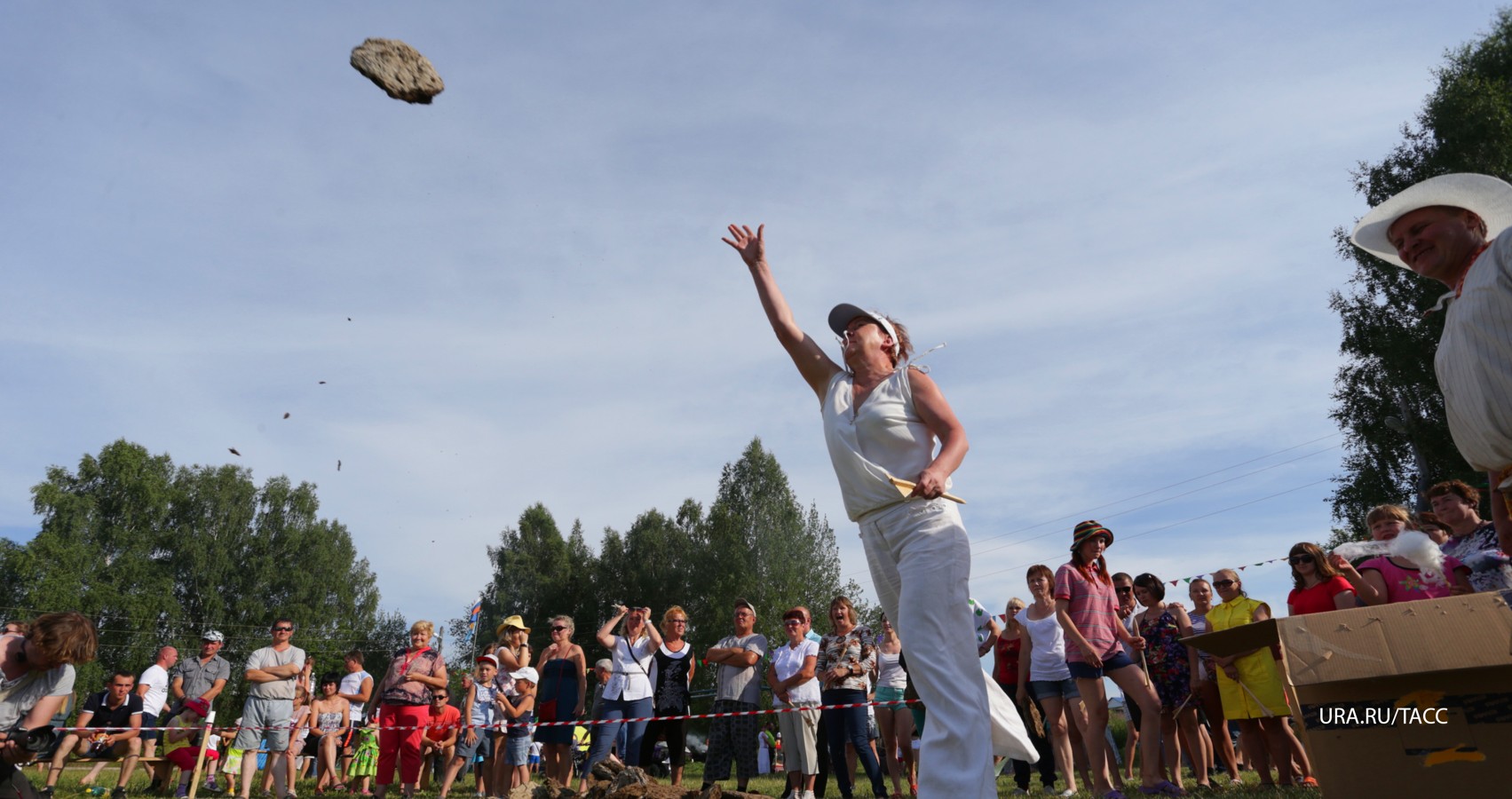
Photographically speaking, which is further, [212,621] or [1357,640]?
[212,621]

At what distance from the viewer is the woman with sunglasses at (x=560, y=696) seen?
9336mm

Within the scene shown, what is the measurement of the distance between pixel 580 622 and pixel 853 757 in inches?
1703

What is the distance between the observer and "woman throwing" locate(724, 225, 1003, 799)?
3.18 meters

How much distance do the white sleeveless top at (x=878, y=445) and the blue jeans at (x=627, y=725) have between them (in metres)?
5.99

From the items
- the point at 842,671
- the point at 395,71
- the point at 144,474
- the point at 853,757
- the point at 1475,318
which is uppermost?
the point at 144,474

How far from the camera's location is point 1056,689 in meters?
7.52

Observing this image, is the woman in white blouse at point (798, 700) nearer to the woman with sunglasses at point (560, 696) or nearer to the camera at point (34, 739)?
the woman with sunglasses at point (560, 696)

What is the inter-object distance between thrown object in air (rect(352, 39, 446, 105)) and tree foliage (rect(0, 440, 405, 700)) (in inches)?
1757

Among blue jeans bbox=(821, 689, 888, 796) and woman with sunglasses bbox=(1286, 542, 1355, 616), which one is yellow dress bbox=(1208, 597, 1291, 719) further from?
A: blue jeans bbox=(821, 689, 888, 796)

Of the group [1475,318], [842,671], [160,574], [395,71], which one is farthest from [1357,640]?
[160,574]

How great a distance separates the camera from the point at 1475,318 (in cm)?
271

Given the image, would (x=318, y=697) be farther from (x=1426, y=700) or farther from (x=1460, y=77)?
(x=1460, y=77)

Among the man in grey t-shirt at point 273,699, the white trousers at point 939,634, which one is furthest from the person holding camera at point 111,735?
the white trousers at point 939,634

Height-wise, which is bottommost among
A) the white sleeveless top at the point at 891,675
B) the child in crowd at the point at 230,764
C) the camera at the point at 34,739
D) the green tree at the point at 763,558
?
the child in crowd at the point at 230,764
